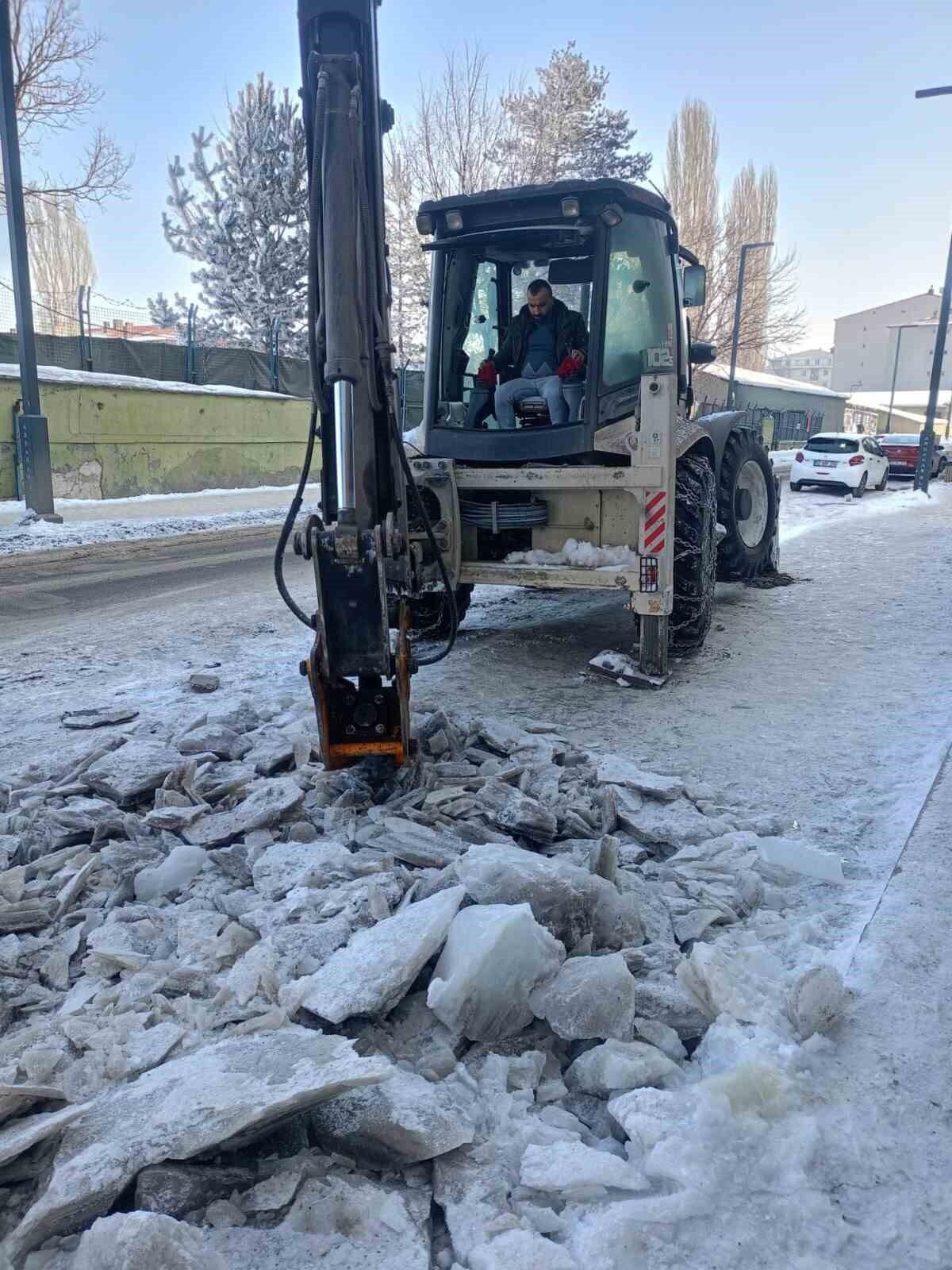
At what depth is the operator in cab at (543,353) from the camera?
244 inches

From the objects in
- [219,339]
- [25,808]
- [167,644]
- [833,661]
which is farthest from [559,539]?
[219,339]

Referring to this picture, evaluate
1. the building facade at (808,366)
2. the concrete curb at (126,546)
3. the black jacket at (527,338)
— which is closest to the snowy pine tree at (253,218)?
the concrete curb at (126,546)

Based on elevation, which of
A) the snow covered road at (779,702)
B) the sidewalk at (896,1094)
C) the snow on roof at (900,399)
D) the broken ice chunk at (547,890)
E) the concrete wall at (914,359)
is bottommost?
the snow covered road at (779,702)

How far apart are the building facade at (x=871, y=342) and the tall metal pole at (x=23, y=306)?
8989 centimetres

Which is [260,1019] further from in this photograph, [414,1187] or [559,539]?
[559,539]

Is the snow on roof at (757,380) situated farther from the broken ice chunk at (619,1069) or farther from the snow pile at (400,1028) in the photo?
the broken ice chunk at (619,1069)

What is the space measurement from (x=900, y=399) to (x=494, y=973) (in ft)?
287

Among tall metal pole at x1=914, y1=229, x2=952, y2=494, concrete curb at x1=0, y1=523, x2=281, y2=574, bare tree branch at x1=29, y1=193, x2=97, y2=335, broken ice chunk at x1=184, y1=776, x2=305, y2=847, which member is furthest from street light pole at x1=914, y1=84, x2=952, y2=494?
bare tree branch at x1=29, y1=193, x2=97, y2=335

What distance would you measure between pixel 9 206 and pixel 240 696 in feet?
33.4

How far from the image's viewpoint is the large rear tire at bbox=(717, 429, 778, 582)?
8.46 metres

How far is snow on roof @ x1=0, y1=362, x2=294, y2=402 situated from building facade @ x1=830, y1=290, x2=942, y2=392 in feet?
273

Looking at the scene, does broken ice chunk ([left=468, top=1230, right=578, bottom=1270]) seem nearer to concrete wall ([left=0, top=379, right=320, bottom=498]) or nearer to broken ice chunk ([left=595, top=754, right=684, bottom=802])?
broken ice chunk ([left=595, top=754, right=684, bottom=802])

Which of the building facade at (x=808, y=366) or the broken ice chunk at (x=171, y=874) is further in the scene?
the building facade at (x=808, y=366)

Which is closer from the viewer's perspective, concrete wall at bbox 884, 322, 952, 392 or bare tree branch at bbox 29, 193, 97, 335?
bare tree branch at bbox 29, 193, 97, 335
